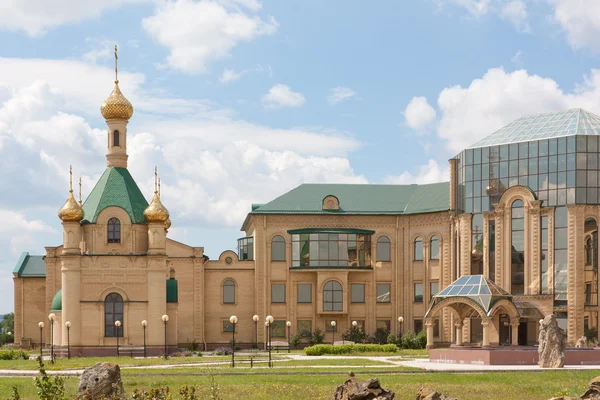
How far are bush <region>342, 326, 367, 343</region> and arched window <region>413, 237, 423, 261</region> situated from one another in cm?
709

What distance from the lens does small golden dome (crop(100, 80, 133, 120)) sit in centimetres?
6588

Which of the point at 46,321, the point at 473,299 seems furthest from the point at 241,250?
the point at 473,299

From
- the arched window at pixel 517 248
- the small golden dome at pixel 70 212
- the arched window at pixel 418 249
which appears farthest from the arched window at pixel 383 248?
the small golden dome at pixel 70 212

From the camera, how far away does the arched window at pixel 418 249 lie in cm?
7294

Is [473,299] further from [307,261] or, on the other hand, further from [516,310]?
[307,261]

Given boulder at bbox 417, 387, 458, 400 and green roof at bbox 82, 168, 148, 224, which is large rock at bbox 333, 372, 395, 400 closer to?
boulder at bbox 417, 387, 458, 400

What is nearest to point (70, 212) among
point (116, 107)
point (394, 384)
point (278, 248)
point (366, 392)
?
point (116, 107)

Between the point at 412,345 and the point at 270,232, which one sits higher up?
the point at 270,232

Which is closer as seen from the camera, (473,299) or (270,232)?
(473,299)

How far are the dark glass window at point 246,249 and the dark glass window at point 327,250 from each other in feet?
13.9

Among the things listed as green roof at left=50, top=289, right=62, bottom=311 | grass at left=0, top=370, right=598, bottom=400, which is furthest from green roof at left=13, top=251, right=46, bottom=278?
grass at left=0, top=370, right=598, bottom=400

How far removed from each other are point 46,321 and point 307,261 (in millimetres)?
19358

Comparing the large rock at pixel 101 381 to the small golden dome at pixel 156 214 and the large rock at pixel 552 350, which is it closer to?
the large rock at pixel 552 350

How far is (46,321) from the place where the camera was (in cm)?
7088
